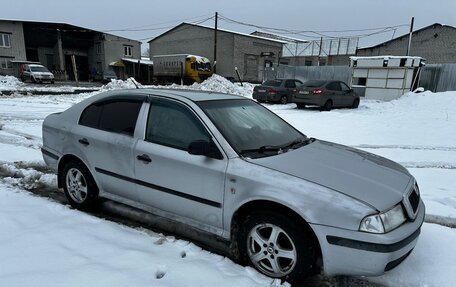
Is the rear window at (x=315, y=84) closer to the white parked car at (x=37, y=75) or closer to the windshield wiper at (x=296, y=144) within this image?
the windshield wiper at (x=296, y=144)

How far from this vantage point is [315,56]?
39.8 meters

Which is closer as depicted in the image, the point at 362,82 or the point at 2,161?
the point at 2,161

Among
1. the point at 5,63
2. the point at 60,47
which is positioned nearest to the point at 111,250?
the point at 5,63

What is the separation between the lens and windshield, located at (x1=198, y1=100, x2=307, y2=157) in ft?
10.2

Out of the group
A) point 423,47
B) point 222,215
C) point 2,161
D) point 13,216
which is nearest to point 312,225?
point 222,215

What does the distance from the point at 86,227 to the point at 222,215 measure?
63.8 inches

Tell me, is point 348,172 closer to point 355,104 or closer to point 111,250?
point 111,250

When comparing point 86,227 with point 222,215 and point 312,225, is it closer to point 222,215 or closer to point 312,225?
point 222,215

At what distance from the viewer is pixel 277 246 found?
2.74m

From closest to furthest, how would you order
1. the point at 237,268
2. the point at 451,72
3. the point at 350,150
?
the point at 237,268 → the point at 350,150 → the point at 451,72

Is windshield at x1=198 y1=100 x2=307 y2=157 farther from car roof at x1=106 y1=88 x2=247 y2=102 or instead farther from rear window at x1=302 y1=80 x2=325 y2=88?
rear window at x1=302 y1=80 x2=325 y2=88

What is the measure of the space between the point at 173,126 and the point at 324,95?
12682 millimetres

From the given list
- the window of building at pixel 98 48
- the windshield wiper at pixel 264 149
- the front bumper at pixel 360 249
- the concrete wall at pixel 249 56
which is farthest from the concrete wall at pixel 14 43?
the front bumper at pixel 360 249

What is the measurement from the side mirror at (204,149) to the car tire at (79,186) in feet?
5.74
